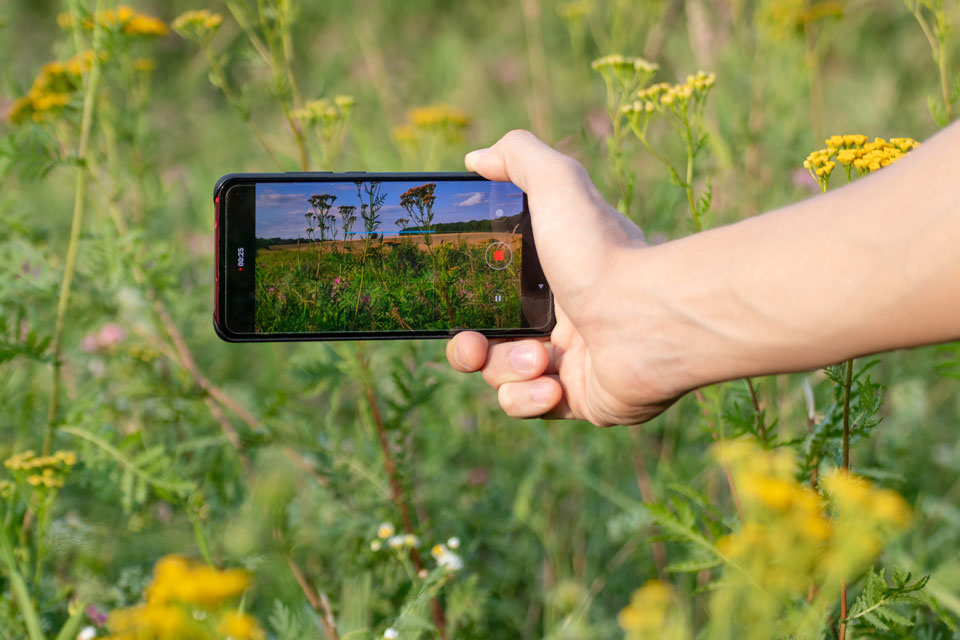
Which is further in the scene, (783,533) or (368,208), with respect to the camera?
(368,208)

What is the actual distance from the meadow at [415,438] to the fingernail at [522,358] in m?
0.15

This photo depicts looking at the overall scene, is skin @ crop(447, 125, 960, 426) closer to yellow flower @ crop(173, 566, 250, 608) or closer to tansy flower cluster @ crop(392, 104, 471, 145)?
yellow flower @ crop(173, 566, 250, 608)

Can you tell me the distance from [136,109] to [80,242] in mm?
567

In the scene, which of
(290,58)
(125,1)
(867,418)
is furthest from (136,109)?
(125,1)

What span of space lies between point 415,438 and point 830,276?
126 centimetres

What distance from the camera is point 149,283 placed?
1.66 metres

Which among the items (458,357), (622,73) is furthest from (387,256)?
(622,73)

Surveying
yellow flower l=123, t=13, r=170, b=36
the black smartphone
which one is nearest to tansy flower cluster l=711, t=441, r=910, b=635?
the black smartphone

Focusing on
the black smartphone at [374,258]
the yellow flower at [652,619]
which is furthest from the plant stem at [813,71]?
the yellow flower at [652,619]

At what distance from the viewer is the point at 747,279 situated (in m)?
0.86

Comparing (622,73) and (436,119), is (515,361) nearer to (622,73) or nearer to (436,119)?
(622,73)

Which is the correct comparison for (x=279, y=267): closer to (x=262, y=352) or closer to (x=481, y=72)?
(x=262, y=352)

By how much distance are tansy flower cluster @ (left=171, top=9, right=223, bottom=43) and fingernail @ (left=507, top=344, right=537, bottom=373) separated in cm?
96

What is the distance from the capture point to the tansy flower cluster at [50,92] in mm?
1579
